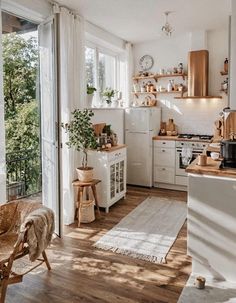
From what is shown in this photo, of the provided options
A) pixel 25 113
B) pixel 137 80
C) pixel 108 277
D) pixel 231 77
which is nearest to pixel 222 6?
pixel 231 77

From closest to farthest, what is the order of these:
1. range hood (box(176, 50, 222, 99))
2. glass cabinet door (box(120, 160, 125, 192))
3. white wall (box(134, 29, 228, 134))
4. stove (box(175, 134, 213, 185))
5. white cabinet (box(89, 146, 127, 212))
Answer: white cabinet (box(89, 146, 127, 212)) < glass cabinet door (box(120, 160, 125, 192)) < stove (box(175, 134, 213, 185)) < range hood (box(176, 50, 222, 99)) < white wall (box(134, 29, 228, 134))

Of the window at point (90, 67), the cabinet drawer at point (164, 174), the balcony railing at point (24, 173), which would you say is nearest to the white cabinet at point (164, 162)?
the cabinet drawer at point (164, 174)

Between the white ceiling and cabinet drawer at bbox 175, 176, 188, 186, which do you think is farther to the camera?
cabinet drawer at bbox 175, 176, 188, 186

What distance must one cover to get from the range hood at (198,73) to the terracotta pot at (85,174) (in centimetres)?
266

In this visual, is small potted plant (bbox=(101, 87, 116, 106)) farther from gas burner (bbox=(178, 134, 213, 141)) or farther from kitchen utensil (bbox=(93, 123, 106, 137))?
gas burner (bbox=(178, 134, 213, 141))

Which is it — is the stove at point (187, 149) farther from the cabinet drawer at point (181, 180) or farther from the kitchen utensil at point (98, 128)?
the kitchen utensil at point (98, 128)

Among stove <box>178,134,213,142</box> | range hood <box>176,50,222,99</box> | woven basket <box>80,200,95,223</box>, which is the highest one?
range hood <box>176,50,222,99</box>

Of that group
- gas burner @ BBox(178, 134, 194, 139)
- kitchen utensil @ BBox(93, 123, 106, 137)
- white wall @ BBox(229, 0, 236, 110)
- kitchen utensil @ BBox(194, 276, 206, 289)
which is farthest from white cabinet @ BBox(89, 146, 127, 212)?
kitchen utensil @ BBox(194, 276, 206, 289)

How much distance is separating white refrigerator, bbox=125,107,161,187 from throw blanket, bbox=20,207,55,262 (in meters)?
3.52

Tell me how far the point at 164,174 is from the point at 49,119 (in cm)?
287

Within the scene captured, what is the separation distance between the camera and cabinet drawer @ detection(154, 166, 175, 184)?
18.7 feet

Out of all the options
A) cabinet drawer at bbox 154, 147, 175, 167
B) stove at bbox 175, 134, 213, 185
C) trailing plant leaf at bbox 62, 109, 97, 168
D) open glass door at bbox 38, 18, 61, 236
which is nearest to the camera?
open glass door at bbox 38, 18, 61, 236

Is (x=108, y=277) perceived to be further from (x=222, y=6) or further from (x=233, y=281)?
(x=222, y=6)

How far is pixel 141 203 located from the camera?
484 centimetres
